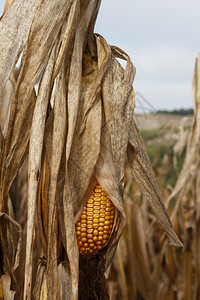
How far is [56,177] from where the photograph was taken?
0.65 m

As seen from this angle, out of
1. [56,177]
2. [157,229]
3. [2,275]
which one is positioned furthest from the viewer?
[157,229]

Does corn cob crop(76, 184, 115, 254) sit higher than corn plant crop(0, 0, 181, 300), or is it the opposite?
corn plant crop(0, 0, 181, 300)

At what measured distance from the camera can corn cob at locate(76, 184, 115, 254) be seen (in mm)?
668

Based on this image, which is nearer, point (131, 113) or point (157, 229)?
point (131, 113)

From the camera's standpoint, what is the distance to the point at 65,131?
2.24ft

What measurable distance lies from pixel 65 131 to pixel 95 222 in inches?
6.3

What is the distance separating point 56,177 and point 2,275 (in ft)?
0.81

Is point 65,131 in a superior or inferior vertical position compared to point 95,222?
superior

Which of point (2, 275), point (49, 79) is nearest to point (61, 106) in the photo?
point (49, 79)

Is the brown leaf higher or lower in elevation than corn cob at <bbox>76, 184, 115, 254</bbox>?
higher

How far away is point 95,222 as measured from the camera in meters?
0.66

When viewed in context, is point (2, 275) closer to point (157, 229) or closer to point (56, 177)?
point (56, 177)

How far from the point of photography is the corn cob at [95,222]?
0.67 meters

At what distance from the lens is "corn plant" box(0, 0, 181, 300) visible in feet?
2.17
